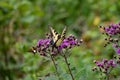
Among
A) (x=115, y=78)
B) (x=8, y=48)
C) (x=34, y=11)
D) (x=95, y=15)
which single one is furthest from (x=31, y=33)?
(x=115, y=78)

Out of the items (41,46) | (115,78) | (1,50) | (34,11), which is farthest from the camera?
(34,11)

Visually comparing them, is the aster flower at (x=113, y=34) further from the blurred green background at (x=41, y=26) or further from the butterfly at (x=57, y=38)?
the blurred green background at (x=41, y=26)

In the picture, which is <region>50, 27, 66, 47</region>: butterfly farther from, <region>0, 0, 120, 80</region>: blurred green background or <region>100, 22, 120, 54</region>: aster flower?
<region>0, 0, 120, 80</region>: blurred green background

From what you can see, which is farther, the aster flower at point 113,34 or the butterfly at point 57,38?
the aster flower at point 113,34

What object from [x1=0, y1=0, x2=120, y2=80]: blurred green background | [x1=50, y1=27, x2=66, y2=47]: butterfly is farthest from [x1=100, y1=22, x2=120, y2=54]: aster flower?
[x1=0, y1=0, x2=120, y2=80]: blurred green background

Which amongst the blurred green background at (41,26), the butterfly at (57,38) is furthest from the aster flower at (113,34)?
the blurred green background at (41,26)

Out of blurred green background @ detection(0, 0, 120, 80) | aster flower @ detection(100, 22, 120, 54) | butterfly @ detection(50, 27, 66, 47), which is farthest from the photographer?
blurred green background @ detection(0, 0, 120, 80)

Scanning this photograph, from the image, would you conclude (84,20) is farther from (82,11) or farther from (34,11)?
(34,11)

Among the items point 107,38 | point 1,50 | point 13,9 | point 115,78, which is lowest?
point 115,78
